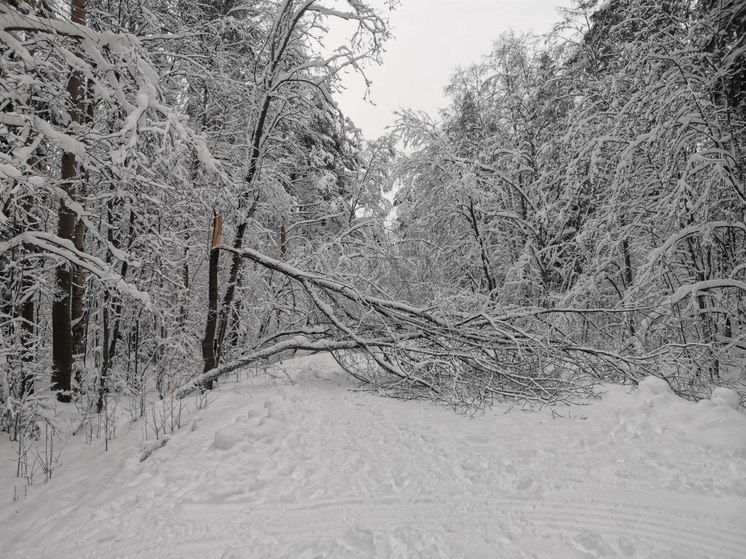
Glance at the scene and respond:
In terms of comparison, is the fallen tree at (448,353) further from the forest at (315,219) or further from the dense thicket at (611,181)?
the dense thicket at (611,181)

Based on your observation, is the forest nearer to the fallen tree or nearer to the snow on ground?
the fallen tree

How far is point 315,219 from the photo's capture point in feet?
27.9

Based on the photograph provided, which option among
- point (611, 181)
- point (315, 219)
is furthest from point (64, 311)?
point (611, 181)

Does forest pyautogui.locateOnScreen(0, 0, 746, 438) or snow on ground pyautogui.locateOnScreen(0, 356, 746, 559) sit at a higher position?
forest pyautogui.locateOnScreen(0, 0, 746, 438)

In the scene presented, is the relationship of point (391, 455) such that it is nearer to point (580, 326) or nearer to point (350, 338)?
point (350, 338)

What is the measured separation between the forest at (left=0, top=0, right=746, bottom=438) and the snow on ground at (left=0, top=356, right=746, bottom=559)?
1300 millimetres

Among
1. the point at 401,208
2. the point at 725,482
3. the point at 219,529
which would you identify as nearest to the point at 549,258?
the point at 401,208

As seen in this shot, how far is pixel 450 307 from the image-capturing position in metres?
7.87

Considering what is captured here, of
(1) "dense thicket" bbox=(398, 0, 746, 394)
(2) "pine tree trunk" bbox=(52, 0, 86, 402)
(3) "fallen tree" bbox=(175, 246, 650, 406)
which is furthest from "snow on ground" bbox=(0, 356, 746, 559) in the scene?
(1) "dense thicket" bbox=(398, 0, 746, 394)

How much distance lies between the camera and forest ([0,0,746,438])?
4.46m

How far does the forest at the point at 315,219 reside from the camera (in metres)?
4.46

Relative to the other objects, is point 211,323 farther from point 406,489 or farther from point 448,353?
point 406,489

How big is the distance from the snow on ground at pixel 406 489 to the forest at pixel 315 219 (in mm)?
1300

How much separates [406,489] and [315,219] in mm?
6248
